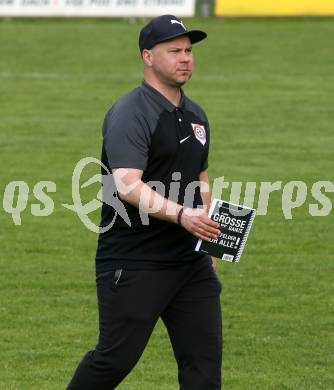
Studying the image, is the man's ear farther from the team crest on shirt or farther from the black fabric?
the black fabric

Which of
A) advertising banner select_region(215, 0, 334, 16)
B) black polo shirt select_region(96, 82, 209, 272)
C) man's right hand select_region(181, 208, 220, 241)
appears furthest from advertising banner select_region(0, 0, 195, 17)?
man's right hand select_region(181, 208, 220, 241)

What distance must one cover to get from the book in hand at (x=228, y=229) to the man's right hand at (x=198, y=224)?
0.31ft

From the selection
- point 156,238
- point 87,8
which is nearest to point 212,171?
point 156,238

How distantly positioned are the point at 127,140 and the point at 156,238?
0.60 m

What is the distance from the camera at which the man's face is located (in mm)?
6672

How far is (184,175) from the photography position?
22.3 ft

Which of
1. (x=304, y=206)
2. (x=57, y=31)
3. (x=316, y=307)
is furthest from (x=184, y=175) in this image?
(x=57, y=31)

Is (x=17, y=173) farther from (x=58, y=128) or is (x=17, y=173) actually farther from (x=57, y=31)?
(x=57, y=31)

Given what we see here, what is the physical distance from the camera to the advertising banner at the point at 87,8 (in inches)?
1258

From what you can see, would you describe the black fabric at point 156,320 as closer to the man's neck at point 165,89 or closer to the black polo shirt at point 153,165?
the black polo shirt at point 153,165

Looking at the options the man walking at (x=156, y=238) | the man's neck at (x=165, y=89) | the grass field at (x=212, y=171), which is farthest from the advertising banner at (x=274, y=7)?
the man's neck at (x=165, y=89)

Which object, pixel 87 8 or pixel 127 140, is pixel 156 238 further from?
pixel 87 8

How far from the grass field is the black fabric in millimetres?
1541

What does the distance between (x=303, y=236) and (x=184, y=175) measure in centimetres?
632
